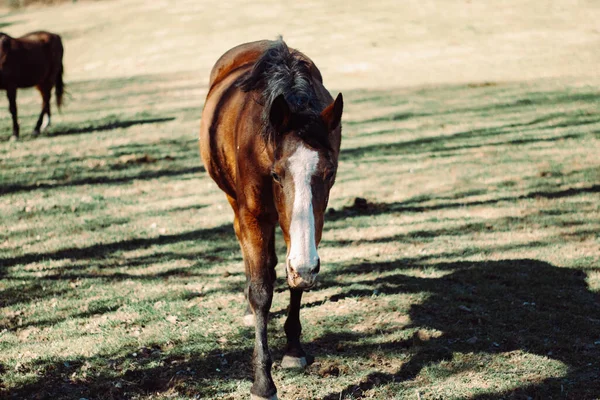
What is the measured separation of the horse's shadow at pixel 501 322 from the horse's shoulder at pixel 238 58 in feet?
7.76

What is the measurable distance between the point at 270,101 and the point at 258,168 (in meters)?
0.43

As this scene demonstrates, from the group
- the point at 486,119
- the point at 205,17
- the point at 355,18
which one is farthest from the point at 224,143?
the point at 205,17

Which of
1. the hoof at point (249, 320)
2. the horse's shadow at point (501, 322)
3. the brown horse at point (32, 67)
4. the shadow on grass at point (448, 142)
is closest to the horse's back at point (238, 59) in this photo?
the hoof at point (249, 320)

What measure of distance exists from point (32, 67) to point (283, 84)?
39.8ft

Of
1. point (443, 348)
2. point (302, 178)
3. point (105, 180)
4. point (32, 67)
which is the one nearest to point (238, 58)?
point (302, 178)

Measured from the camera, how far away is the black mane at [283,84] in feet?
11.7

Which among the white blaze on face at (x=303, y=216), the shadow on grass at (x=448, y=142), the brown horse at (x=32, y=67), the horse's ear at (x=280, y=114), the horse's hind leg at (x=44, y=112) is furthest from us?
the horse's hind leg at (x=44, y=112)

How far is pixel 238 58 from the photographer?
223 inches

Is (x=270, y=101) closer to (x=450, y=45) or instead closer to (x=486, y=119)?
(x=486, y=119)

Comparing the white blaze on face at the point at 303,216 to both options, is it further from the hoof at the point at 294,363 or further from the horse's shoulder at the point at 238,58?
the horse's shoulder at the point at 238,58

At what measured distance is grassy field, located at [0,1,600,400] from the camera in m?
4.21

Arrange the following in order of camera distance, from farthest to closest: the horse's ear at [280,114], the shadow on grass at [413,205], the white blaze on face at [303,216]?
the shadow on grass at [413,205] < the horse's ear at [280,114] < the white blaze on face at [303,216]

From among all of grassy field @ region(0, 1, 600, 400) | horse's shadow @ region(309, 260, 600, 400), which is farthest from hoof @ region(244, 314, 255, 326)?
horse's shadow @ region(309, 260, 600, 400)

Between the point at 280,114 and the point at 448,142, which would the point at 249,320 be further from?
the point at 448,142
